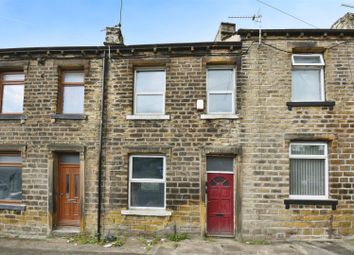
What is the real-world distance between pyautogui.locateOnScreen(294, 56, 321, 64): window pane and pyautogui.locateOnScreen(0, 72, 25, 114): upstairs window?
9.58 meters

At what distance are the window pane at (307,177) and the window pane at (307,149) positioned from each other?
0.25 meters

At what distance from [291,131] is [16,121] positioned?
929 cm

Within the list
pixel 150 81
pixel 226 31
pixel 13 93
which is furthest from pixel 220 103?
pixel 13 93

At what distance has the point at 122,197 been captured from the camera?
9.27 metres

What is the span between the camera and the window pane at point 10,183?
9.81m

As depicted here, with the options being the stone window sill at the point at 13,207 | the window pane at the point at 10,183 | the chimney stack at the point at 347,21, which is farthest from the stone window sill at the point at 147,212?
the chimney stack at the point at 347,21

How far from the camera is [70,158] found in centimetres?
972

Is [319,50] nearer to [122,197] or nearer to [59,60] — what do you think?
[122,197]

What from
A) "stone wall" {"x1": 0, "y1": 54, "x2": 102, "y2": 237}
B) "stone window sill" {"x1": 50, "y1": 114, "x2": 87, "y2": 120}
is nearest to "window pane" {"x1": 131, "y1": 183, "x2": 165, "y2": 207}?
"stone wall" {"x1": 0, "y1": 54, "x2": 102, "y2": 237}

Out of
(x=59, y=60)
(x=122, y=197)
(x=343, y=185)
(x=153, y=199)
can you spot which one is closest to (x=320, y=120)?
(x=343, y=185)

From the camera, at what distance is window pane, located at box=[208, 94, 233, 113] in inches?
370

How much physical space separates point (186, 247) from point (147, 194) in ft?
7.22

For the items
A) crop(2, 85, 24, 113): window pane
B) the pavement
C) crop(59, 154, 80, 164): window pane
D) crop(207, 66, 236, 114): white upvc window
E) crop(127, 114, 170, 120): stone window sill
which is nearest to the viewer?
the pavement

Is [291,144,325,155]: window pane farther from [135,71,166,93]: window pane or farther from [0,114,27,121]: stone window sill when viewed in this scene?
[0,114,27,121]: stone window sill
